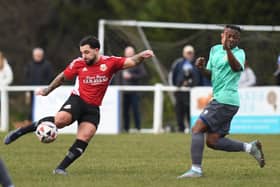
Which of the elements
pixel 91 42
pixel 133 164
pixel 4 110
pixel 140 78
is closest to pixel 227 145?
pixel 133 164

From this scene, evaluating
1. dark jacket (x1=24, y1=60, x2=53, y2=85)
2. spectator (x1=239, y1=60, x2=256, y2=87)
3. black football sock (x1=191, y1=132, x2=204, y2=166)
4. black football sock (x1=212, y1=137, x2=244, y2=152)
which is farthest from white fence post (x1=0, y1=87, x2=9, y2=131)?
black football sock (x1=191, y1=132, x2=204, y2=166)

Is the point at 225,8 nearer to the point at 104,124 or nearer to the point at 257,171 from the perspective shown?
the point at 104,124

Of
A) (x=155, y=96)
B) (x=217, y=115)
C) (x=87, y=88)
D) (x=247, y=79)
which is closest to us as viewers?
(x=217, y=115)

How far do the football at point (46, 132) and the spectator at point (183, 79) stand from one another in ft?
34.3

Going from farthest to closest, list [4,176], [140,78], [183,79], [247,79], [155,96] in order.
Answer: [140,78]
[247,79]
[155,96]
[183,79]
[4,176]

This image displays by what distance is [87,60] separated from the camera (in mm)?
13328

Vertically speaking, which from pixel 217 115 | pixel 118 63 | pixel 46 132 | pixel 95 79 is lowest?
pixel 46 132

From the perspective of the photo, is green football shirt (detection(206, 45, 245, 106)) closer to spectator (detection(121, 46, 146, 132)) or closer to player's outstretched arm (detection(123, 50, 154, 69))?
player's outstretched arm (detection(123, 50, 154, 69))

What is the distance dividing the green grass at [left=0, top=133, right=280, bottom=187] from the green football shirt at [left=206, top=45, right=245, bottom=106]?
973 mm

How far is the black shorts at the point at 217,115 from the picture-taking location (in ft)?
42.0

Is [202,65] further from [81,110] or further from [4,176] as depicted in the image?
[4,176]

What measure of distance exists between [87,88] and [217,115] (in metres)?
1.75

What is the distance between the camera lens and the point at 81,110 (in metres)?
13.4

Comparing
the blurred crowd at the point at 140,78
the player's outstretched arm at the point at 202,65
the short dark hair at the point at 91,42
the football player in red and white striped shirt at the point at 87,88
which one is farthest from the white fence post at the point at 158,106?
the player's outstretched arm at the point at 202,65
